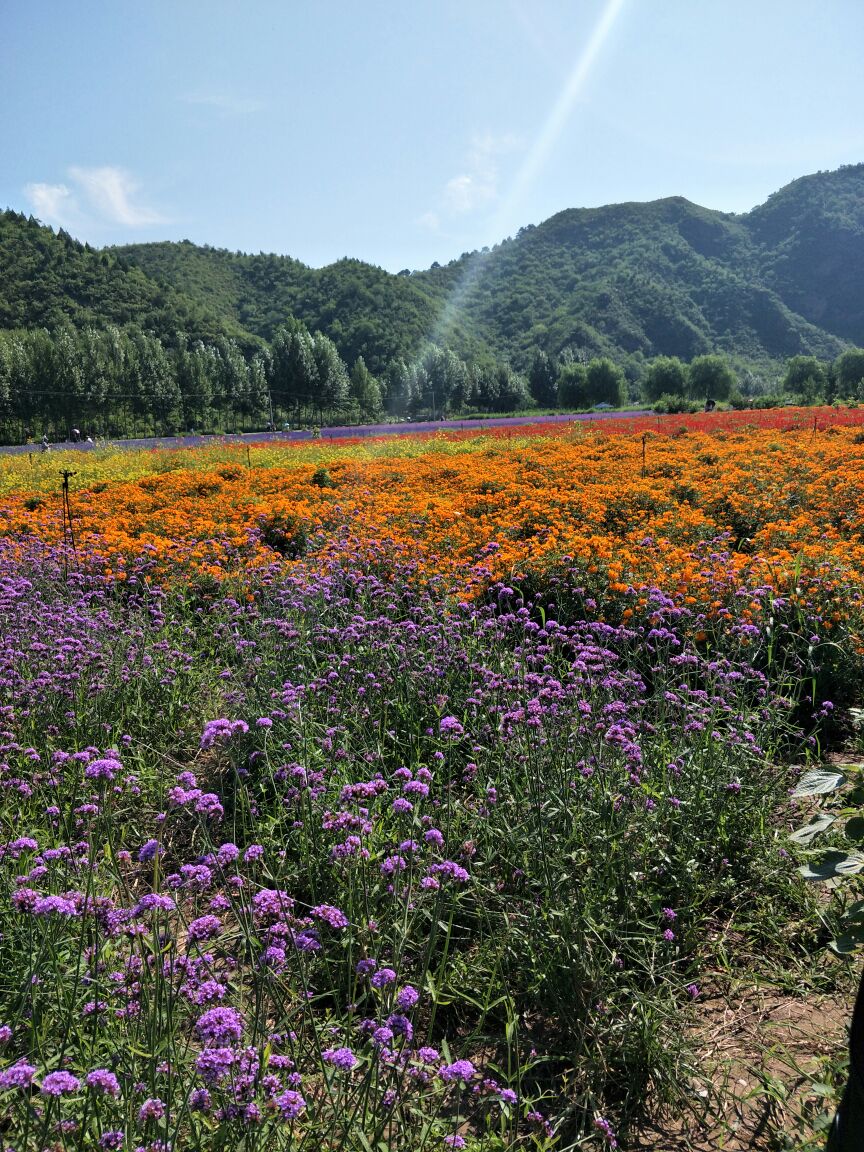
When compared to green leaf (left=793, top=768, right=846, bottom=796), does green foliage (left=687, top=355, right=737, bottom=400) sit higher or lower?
higher

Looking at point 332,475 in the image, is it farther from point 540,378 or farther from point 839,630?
point 540,378

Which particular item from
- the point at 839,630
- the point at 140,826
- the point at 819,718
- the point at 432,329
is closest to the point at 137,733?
the point at 140,826

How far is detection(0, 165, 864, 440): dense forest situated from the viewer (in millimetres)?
56812

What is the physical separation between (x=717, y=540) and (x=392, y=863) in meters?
5.01

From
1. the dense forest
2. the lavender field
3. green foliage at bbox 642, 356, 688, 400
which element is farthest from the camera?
green foliage at bbox 642, 356, 688, 400

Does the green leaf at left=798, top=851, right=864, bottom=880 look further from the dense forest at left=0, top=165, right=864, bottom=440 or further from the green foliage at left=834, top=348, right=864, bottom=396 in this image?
the green foliage at left=834, top=348, right=864, bottom=396

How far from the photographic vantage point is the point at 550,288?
141 meters

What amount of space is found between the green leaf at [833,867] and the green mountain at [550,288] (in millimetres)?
85167

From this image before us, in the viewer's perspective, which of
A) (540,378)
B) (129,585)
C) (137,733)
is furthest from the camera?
(540,378)

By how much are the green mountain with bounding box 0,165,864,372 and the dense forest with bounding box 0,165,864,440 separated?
353 mm

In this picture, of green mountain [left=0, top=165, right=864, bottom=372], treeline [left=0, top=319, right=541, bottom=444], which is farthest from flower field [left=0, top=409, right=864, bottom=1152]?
green mountain [left=0, top=165, right=864, bottom=372]

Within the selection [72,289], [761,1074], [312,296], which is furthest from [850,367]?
[72,289]

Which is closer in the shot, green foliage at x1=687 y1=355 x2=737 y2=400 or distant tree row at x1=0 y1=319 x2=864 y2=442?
distant tree row at x1=0 y1=319 x2=864 y2=442

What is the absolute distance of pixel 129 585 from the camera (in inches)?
274
